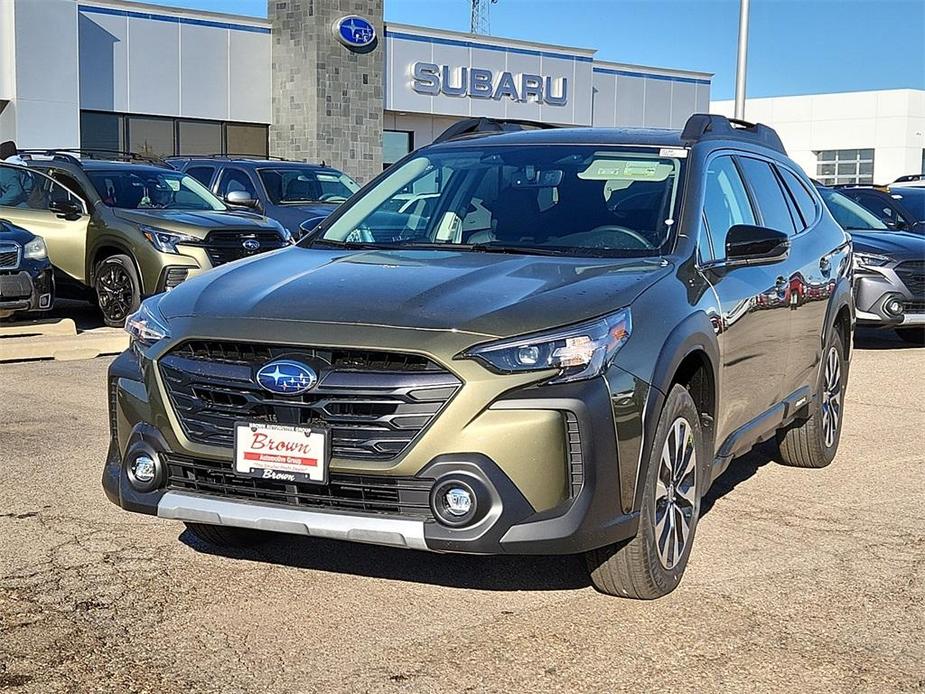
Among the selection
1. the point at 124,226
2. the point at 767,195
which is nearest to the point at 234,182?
the point at 124,226

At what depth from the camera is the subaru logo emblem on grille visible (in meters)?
4.17

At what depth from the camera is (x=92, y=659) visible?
4039 millimetres

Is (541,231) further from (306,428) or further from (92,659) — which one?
(92,659)

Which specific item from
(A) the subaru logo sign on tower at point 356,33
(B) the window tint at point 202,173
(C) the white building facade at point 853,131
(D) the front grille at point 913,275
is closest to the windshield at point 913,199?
(D) the front grille at point 913,275

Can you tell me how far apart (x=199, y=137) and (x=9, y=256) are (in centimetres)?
1900

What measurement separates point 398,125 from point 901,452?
26.7 m

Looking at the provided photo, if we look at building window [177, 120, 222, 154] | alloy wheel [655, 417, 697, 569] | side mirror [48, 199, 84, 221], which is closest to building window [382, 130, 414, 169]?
building window [177, 120, 222, 154]

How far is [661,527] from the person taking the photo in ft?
15.2

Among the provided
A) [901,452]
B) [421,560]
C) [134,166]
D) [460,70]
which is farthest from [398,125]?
[421,560]

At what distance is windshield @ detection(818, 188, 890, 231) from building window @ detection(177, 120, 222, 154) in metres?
18.5

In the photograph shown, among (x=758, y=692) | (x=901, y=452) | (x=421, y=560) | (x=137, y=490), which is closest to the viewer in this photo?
(x=758, y=692)

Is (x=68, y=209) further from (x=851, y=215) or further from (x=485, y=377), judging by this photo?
(x=485, y=377)

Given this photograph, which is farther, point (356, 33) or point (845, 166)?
point (845, 166)

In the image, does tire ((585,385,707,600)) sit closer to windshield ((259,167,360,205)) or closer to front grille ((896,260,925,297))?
front grille ((896,260,925,297))
